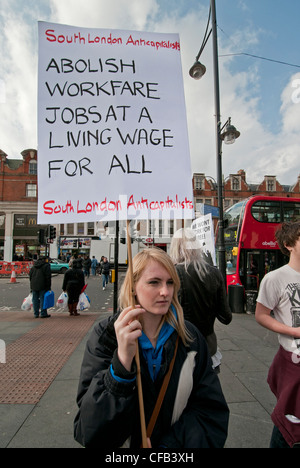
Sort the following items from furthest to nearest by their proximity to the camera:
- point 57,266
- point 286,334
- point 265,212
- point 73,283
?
point 57,266
point 265,212
point 73,283
point 286,334

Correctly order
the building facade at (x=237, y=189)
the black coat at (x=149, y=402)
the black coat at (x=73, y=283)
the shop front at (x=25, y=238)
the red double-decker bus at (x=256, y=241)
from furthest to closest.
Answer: the building facade at (x=237, y=189) → the shop front at (x=25, y=238) → the red double-decker bus at (x=256, y=241) → the black coat at (x=73, y=283) → the black coat at (x=149, y=402)

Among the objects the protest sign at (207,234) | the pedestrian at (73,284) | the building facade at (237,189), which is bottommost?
the pedestrian at (73,284)

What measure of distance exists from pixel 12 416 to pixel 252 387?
2.80 meters

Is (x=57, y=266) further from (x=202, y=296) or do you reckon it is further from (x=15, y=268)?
(x=202, y=296)

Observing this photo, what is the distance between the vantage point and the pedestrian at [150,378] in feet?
3.42

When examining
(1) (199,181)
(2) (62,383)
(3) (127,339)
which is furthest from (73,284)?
(1) (199,181)

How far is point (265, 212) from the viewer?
9180 millimetres

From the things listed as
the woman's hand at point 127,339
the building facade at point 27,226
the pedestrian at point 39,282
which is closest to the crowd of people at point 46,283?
the pedestrian at point 39,282

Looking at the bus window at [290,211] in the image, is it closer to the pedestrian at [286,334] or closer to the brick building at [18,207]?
the pedestrian at [286,334]

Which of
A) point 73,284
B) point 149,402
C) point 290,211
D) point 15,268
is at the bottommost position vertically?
point 15,268

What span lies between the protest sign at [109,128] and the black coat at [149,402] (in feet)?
2.52

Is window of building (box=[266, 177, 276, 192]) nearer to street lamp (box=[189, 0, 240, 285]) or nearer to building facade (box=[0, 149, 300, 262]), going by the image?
building facade (box=[0, 149, 300, 262])

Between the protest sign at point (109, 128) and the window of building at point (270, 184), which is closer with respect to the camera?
the protest sign at point (109, 128)

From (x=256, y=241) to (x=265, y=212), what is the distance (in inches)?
43.1
